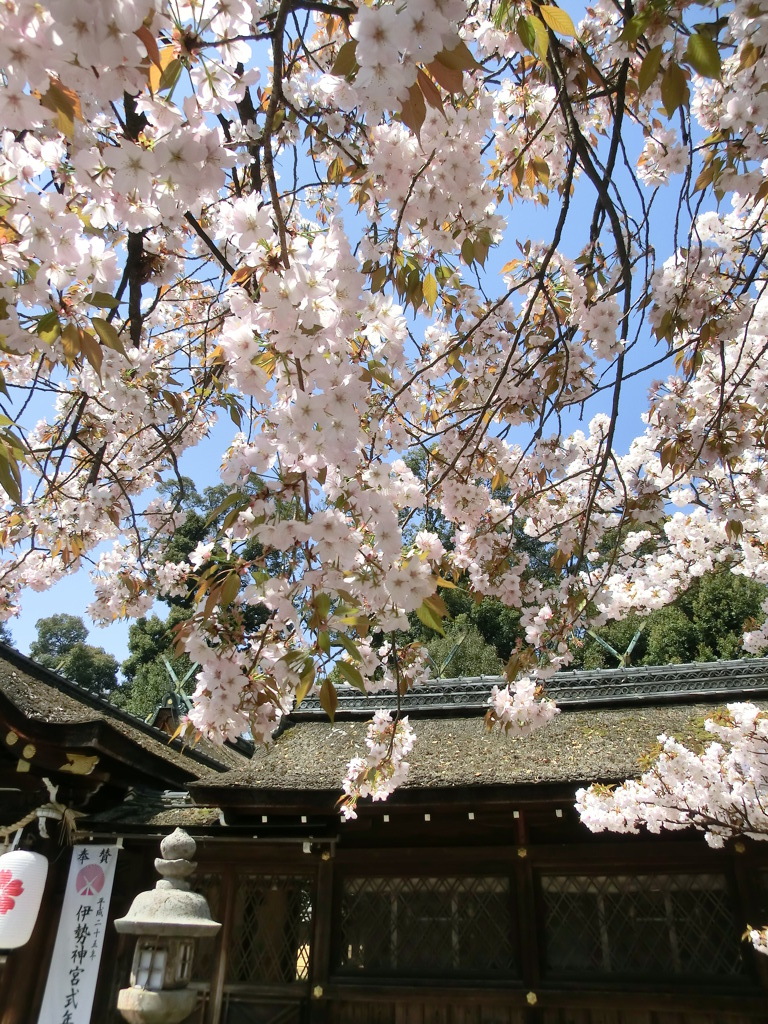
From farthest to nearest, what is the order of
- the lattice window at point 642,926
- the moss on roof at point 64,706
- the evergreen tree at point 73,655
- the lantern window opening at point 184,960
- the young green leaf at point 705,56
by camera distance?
the evergreen tree at point 73,655, the moss on roof at point 64,706, the lattice window at point 642,926, the lantern window opening at point 184,960, the young green leaf at point 705,56

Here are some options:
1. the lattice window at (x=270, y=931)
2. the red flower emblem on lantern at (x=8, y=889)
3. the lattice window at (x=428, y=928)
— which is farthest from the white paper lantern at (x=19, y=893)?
the lattice window at (x=428, y=928)

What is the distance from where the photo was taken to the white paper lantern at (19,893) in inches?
161

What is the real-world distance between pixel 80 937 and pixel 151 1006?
6.64 ft

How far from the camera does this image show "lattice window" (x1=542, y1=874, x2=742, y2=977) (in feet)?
12.9

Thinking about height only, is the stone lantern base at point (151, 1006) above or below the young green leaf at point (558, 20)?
below

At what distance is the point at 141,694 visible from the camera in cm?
1936

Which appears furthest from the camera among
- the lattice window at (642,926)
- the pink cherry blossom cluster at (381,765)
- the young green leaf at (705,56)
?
the lattice window at (642,926)

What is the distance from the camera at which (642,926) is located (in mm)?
4082

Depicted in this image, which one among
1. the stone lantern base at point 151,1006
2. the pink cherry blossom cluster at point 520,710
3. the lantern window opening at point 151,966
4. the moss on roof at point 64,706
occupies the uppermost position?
the moss on roof at point 64,706

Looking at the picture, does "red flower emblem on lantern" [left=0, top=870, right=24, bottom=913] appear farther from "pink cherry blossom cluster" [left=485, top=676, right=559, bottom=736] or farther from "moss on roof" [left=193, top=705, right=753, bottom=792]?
"pink cherry blossom cluster" [left=485, top=676, right=559, bottom=736]

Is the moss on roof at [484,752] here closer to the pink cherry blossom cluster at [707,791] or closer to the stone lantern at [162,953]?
the pink cherry blossom cluster at [707,791]

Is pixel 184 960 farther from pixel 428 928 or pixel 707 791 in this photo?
pixel 707 791

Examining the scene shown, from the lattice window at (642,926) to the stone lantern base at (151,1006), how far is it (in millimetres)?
2325

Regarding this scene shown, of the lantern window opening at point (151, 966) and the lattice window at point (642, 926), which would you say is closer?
the lantern window opening at point (151, 966)
